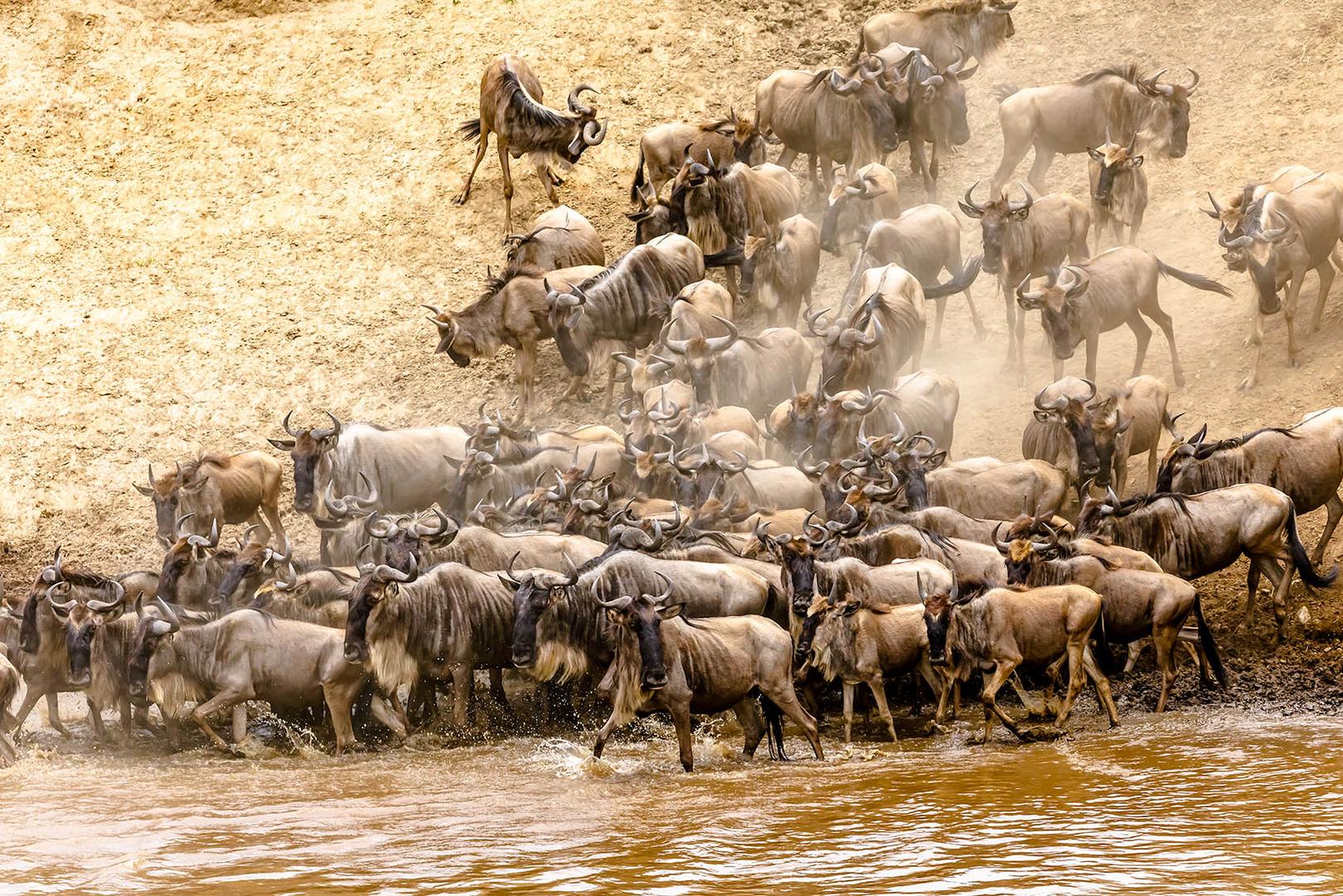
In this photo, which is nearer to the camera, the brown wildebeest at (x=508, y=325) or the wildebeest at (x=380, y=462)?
the wildebeest at (x=380, y=462)

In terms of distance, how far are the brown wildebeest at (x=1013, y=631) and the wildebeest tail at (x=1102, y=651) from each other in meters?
0.22

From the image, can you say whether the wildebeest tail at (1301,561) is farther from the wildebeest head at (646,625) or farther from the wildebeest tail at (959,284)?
the wildebeest tail at (959,284)

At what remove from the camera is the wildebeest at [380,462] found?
13953 millimetres

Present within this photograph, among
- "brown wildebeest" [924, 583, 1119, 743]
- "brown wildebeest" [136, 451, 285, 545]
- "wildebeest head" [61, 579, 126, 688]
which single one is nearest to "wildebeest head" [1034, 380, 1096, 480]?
"brown wildebeest" [924, 583, 1119, 743]

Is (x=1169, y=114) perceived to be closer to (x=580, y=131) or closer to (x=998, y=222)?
(x=998, y=222)

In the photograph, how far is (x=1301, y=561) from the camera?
11641 mm

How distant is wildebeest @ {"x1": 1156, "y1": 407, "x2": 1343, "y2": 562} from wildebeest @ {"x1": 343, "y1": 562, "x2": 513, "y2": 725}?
517 cm

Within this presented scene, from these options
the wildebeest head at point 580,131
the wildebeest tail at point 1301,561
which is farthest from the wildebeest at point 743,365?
the wildebeest tail at point 1301,561

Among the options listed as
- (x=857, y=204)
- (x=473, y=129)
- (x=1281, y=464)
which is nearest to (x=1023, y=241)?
(x=857, y=204)

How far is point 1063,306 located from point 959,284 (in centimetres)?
173

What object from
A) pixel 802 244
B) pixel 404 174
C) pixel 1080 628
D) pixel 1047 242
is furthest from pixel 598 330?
pixel 1080 628

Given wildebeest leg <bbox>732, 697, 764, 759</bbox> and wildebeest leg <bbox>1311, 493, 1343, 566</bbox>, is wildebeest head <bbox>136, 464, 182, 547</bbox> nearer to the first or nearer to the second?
wildebeest leg <bbox>732, 697, 764, 759</bbox>

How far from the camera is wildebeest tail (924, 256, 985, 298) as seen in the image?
16609mm

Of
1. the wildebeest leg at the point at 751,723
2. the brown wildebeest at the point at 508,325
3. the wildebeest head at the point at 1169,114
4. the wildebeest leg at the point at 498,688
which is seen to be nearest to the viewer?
the wildebeest leg at the point at 751,723
